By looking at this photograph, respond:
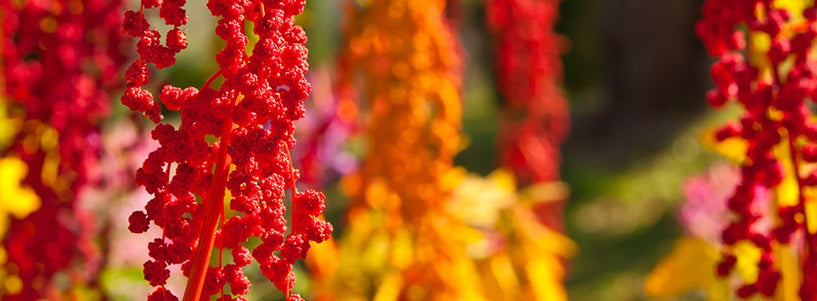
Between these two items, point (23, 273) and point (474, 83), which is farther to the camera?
point (474, 83)

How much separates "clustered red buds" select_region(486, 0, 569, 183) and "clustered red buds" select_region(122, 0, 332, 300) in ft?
3.90

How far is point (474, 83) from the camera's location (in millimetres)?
10844

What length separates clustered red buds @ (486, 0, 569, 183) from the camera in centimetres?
169

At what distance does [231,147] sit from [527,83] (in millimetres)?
1476

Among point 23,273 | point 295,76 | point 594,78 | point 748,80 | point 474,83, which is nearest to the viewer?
point 295,76

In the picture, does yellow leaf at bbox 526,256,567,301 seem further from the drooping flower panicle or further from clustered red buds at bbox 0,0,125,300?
clustered red buds at bbox 0,0,125,300

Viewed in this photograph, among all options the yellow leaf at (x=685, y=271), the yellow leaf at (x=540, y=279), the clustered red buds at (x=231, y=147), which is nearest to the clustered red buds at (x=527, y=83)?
the yellow leaf at (x=540, y=279)

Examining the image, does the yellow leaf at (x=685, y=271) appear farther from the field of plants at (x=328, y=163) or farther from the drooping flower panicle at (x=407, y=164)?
the drooping flower panicle at (x=407, y=164)

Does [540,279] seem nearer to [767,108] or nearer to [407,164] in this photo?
[407,164]

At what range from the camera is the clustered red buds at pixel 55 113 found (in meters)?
0.89

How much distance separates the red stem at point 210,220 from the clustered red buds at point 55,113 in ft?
1.45

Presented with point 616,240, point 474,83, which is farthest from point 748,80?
point 474,83

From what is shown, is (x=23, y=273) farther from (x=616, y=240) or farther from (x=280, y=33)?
(x=616, y=240)

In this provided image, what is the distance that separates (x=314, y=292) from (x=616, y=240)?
313 cm
